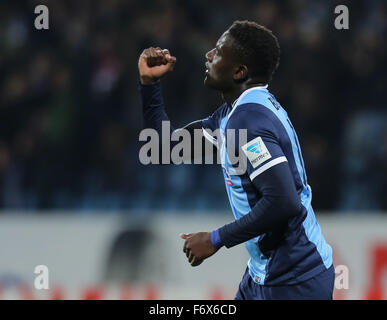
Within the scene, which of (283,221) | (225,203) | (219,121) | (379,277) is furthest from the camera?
(225,203)

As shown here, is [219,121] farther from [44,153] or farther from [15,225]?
[44,153]

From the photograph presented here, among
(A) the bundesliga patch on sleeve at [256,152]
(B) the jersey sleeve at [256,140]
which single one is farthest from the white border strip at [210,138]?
(A) the bundesliga patch on sleeve at [256,152]

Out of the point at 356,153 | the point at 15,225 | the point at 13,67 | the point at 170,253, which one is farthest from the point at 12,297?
the point at 356,153

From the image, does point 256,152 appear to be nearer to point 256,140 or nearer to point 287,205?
point 256,140

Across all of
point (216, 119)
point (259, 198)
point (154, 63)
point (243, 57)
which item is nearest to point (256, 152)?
point (259, 198)

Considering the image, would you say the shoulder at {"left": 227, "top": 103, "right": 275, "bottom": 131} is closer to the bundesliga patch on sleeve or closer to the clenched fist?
the bundesliga patch on sleeve

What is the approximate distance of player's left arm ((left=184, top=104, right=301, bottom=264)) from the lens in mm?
3307

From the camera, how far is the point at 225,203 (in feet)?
24.6

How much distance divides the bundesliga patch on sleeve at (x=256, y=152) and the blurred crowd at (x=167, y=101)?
4035 mm

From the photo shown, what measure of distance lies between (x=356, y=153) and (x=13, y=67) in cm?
380

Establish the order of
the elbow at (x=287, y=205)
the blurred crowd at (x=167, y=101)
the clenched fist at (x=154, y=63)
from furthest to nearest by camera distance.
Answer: the blurred crowd at (x=167, y=101) < the clenched fist at (x=154, y=63) < the elbow at (x=287, y=205)

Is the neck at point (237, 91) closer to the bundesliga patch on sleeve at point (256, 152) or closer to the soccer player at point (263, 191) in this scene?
the soccer player at point (263, 191)

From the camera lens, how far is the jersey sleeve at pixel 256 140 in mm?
3326

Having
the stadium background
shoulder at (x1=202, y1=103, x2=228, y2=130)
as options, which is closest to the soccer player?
shoulder at (x1=202, y1=103, x2=228, y2=130)
